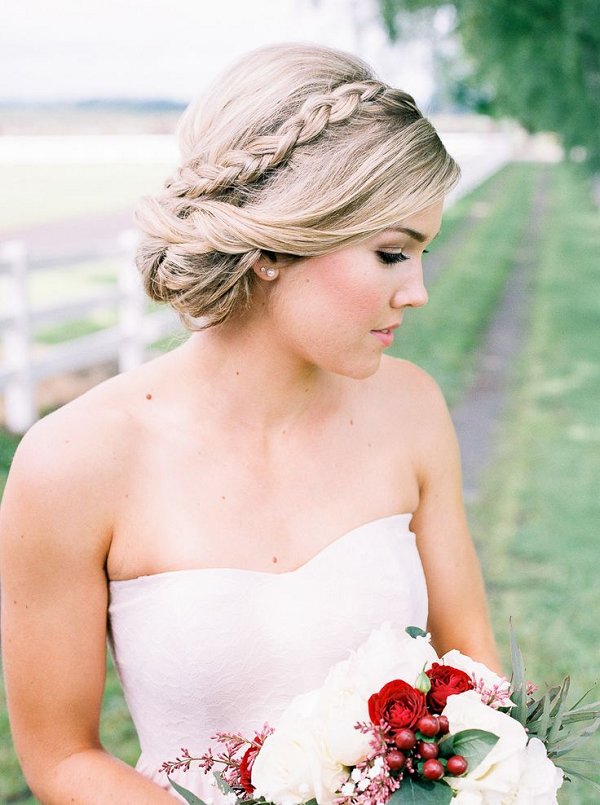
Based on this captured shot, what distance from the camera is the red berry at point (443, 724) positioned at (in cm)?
149

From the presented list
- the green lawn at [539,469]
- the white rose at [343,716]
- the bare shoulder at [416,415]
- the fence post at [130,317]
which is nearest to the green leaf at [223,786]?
the white rose at [343,716]

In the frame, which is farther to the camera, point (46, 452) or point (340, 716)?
point (46, 452)

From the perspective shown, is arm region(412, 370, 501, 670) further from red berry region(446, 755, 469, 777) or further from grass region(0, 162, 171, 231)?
grass region(0, 162, 171, 231)

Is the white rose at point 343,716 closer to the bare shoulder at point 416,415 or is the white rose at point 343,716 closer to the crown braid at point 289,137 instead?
the bare shoulder at point 416,415

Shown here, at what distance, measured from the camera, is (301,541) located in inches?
84.0

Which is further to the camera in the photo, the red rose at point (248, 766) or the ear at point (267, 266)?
the ear at point (267, 266)

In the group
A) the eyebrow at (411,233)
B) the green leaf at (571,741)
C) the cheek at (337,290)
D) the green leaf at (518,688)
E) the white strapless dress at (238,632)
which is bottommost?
the white strapless dress at (238,632)

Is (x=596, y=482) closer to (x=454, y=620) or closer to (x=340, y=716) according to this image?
(x=454, y=620)

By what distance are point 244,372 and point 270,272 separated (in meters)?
0.27

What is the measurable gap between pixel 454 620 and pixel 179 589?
2.39 ft

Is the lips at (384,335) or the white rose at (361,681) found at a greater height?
the lips at (384,335)

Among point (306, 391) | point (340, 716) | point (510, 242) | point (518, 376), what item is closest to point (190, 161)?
point (306, 391)

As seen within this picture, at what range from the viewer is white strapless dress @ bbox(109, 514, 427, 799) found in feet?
6.57

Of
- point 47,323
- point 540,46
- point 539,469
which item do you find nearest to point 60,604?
point 539,469
